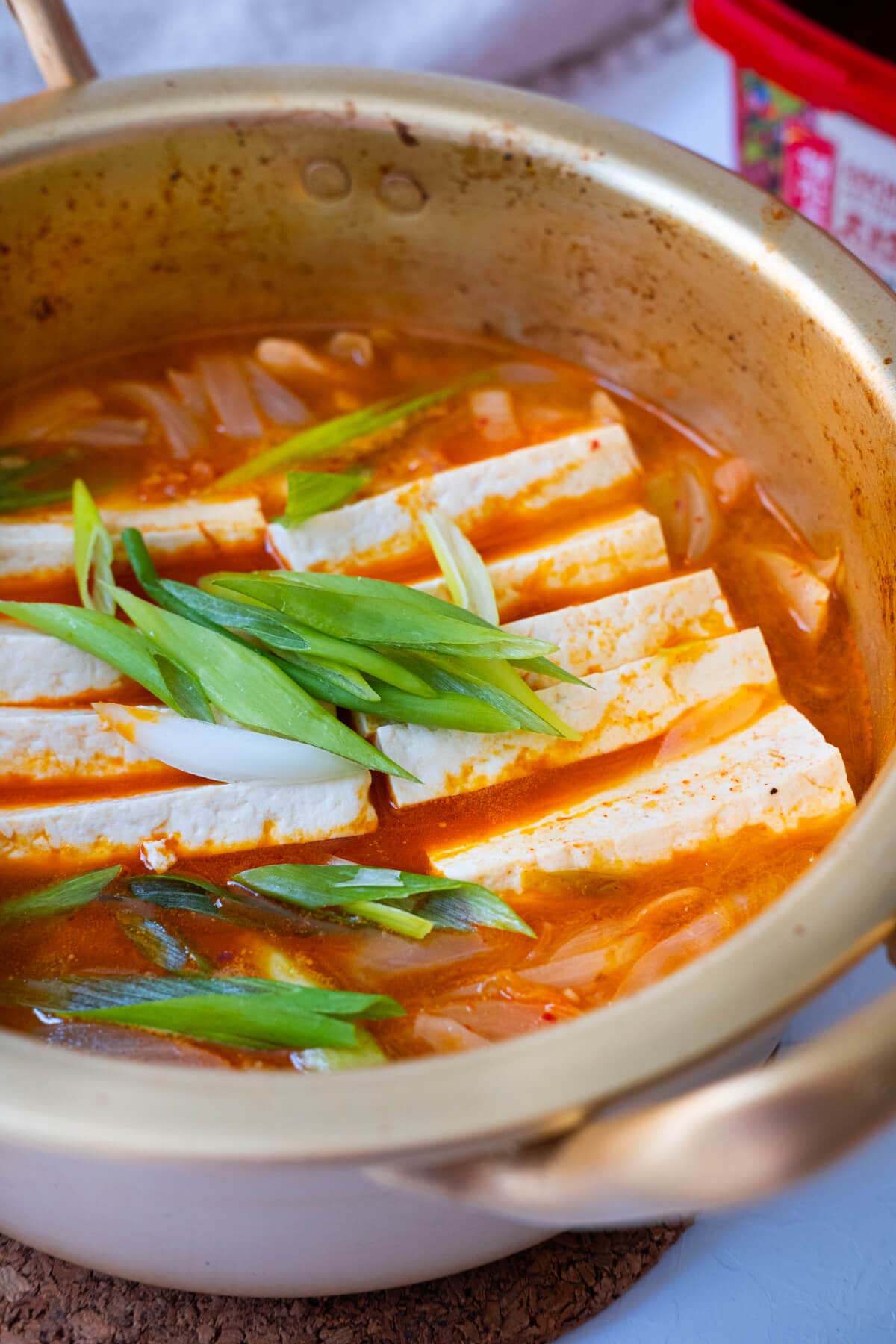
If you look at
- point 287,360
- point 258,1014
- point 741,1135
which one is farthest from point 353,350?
point 741,1135

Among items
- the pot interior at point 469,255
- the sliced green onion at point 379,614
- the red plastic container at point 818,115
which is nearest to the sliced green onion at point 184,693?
the sliced green onion at point 379,614

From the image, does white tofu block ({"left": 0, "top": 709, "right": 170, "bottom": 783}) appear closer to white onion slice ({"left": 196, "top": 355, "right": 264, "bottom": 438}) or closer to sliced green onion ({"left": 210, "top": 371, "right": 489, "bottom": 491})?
sliced green onion ({"left": 210, "top": 371, "right": 489, "bottom": 491})

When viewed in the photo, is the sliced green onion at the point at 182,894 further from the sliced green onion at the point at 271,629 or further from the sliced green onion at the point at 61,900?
the sliced green onion at the point at 271,629

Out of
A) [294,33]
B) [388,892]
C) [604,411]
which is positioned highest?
[294,33]

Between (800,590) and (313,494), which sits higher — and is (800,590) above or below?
below

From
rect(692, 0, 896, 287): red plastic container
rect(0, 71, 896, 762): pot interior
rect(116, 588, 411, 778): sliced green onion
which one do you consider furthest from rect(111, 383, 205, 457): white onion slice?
rect(692, 0, 896, 287): red plastic container

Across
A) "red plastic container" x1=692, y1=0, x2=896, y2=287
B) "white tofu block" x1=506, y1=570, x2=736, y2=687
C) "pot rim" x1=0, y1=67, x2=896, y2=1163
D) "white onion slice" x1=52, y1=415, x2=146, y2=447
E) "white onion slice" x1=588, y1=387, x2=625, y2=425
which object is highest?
"red plastic container" x1=692, y1=0, x2=896, y2=287

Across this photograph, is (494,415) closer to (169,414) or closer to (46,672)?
(169,414)

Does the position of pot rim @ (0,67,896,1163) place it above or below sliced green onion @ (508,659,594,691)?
below

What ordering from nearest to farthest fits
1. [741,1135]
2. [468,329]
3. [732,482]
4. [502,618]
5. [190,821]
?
[741,1135]
[190,821]
[502,618]
[732,482]
[468,329]
